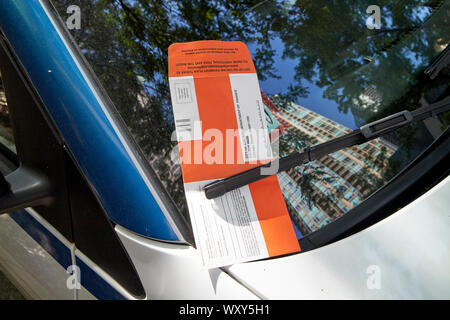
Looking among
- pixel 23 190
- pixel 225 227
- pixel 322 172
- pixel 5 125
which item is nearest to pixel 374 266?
pixel 322 172

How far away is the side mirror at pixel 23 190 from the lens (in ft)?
2.68

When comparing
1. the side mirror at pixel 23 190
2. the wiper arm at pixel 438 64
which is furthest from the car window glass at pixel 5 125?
the wiper arm at pixel 438 64

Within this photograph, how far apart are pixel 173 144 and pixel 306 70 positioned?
0.55 m

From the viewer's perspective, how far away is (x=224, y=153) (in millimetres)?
932

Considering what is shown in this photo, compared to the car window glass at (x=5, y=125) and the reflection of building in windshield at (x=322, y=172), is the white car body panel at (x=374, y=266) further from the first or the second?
the car window glass at (x=5, y=125)

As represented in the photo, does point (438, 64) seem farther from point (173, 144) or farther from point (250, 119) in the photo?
point (173, 144)

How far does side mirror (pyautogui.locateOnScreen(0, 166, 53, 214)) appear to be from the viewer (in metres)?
0.82

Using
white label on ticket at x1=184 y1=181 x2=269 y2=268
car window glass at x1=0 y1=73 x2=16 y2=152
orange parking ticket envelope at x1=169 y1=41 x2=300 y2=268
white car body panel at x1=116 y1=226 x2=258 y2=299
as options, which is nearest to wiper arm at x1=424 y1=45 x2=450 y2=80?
orange parking ticket envelope at x1=169 y1=41 x2=300 y2=268

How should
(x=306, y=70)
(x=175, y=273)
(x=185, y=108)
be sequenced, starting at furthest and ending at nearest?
(x=306, y=70)
(x=185, y=108)
(x=175, y=273)

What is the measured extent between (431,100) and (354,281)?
28.4 inches

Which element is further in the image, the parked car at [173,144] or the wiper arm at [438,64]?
the wiper arm at [438,64]

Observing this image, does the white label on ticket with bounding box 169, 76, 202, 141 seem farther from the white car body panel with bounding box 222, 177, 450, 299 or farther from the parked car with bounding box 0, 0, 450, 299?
the white car body panel with bounding box 222, 177, 450, 299

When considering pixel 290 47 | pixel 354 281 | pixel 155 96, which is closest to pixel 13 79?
pixel 155 96
